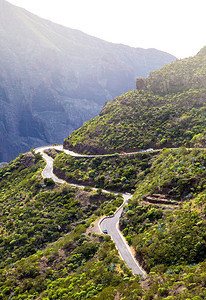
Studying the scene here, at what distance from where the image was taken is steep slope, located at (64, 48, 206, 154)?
5391 centimetres

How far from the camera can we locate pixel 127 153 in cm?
5581

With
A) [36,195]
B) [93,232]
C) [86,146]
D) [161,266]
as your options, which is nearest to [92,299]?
[161,266]

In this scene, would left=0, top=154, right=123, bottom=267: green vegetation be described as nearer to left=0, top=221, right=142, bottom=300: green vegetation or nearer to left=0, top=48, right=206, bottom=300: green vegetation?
left=0, top=48, right=206, bottom=300: green vegetation

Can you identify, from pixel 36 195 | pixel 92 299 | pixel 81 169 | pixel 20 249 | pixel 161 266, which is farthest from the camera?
pixel 81 169

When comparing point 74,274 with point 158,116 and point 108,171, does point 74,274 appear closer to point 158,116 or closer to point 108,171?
point 108,171

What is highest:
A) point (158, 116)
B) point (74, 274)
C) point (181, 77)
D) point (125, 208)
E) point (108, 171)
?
point (181, 77)

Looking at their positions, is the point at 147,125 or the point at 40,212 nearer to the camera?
the point at 40,212

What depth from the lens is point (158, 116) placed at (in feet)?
200

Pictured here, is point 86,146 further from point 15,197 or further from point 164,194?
point 164,194

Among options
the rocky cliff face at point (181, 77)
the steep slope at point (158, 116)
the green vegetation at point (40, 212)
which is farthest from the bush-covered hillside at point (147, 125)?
the green vegetation at point (40, 212)

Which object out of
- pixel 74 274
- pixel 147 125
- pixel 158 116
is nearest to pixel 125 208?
pixel 74 274

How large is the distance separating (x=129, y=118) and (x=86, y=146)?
1540cm

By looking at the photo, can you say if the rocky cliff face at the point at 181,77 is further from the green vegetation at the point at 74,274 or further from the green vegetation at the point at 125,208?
the green vegetation at the point at 74,274

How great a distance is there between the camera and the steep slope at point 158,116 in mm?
53906
